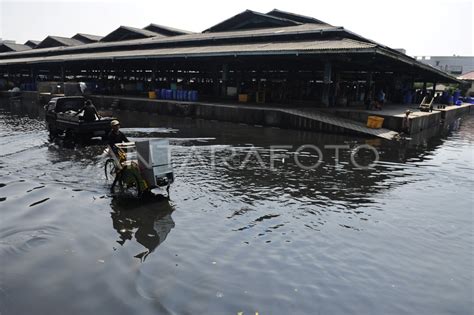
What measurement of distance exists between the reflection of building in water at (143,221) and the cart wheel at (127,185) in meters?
0.43

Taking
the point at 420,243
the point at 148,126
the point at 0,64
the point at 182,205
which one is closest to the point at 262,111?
the point at 148,126

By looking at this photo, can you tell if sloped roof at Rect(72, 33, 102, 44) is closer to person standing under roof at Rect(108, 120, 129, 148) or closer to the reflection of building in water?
person standing under roof at Rect(108, 120, 129, 148)

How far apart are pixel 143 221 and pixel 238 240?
2.30 metres

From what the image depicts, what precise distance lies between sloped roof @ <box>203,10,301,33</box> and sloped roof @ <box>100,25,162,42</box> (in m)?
13.4

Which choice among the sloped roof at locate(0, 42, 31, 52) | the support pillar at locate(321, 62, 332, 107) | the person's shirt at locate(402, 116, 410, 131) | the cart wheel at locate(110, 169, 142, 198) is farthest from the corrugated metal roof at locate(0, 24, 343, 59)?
the sloped roof at locate(0, 42, 31, 52)

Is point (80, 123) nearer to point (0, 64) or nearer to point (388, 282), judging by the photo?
point (388, 282)

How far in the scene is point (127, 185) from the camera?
9.20 meters

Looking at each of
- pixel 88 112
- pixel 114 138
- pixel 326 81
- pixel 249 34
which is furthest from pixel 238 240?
pixel 249 34

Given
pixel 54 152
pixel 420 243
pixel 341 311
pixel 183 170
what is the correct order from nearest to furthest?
pixel 341 311, pixel 420 243, pixel 183 170, pixel 54 152

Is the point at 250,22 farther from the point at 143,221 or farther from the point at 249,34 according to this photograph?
the point at 143,221

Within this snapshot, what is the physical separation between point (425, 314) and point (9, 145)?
16.3 metres

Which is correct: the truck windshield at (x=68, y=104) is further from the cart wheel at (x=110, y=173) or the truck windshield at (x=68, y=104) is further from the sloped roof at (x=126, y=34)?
the sloped roof at (x=126, y=34)

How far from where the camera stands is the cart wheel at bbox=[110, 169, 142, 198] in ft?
29.3

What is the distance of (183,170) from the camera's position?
40.3ft
